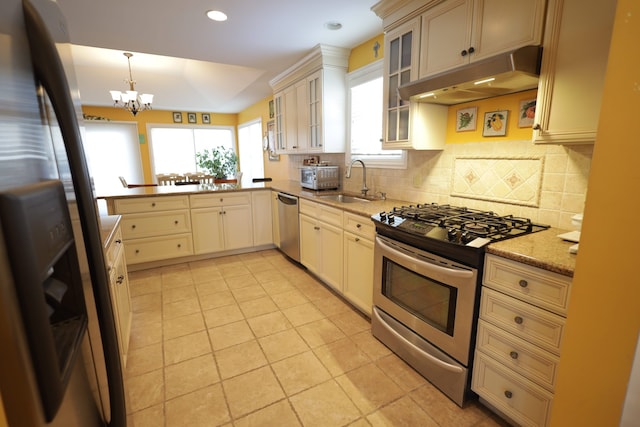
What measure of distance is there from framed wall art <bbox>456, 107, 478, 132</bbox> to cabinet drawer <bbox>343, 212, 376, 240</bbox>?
932mm

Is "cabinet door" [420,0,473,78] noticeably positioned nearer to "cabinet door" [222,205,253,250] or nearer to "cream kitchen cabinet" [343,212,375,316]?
"cream kitchen cabinet" [343,212,375,316]

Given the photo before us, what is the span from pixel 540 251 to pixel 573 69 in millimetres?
823

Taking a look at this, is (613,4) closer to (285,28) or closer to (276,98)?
(285,28)

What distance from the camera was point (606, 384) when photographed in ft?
2.64

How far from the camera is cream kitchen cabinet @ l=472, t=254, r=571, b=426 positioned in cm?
126

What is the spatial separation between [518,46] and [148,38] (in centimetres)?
317

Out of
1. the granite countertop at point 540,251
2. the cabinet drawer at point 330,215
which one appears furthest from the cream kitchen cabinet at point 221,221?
the granite countertop at point 540,251

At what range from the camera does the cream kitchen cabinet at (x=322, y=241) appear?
2730mm

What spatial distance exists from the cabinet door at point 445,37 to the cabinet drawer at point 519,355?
4.88 ft

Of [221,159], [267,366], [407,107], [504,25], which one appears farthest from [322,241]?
[221,159]

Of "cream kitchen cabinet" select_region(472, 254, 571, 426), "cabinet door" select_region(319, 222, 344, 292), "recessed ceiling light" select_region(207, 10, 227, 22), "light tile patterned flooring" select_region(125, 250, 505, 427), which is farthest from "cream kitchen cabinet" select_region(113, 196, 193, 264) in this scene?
"cream kitchen cabinet" select_region(472, 254, 571, 426)

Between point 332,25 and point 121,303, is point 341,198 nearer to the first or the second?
point 332,25

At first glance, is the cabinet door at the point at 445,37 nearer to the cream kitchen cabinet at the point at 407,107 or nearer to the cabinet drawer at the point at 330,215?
the cream kitchen cabinet at the point at 407,107

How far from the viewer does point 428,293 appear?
1.77 metres
